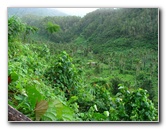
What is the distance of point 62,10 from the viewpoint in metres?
2.64

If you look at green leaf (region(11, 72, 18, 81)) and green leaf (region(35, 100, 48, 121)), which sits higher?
green leaf (region(11, 72, 18, 81))

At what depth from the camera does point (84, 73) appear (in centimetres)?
267

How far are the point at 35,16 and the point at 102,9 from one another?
551 millimetres

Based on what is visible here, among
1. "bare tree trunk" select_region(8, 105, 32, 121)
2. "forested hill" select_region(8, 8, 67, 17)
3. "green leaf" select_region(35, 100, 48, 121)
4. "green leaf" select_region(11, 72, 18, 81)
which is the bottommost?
"bare tree trunk" select_region(8, 105, 32, 121)

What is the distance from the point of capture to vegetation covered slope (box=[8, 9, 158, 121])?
101 inches

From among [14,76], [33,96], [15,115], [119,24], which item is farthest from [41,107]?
[119,24]

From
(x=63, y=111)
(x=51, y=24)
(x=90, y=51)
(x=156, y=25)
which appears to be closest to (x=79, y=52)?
(x=90, y=51)

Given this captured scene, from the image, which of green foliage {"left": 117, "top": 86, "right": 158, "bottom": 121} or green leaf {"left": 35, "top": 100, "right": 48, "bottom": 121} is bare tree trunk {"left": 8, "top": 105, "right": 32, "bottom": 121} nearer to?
green leaf {"left": 35, "top": 100, "right": 48, "bottom": 121}

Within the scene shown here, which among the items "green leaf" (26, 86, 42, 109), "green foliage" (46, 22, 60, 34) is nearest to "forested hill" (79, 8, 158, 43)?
"green foliage" (46, 22, 60, 34)

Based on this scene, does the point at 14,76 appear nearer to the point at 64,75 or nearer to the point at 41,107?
the point at 41,107

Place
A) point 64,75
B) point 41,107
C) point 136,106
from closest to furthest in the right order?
→ point 41,107, point 136,106, point 64,75

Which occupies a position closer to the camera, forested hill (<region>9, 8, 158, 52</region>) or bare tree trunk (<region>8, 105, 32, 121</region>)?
bare tree trunk (<region>8, 105, 32, 121</region>)
